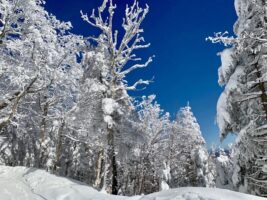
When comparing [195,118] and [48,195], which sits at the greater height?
[195,118]

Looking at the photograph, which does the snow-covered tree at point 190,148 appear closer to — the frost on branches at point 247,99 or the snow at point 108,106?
the snow at point 108,106

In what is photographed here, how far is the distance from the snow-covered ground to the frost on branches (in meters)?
4.57

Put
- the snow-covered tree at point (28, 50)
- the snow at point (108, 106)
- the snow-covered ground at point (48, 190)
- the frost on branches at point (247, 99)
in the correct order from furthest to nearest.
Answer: the snow at point (108, 106)
the snow-covered tree at point (28, 50)
the frost on branches at point (247, 99)
the snow-covered ground at point (48, 190)

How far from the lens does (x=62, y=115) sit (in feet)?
72.5

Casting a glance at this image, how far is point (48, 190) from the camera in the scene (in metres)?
13.6

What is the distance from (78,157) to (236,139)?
3591cm

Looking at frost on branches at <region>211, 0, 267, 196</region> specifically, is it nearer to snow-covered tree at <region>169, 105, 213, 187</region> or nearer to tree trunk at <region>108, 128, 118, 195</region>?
tree trunk at <region>108, 128, 118, 195</region>

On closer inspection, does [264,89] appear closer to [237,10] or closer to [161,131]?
[237,10]

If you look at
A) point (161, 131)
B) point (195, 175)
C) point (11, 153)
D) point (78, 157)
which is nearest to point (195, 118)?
point (195, 175)

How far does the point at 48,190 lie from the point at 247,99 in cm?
875

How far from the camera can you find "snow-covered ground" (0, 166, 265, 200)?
743cm

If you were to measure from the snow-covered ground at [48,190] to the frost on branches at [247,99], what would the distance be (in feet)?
15.0

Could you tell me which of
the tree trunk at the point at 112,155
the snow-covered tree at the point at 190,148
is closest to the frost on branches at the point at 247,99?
the tree trunk at the point at 112,155

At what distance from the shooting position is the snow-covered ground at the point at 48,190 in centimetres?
743
